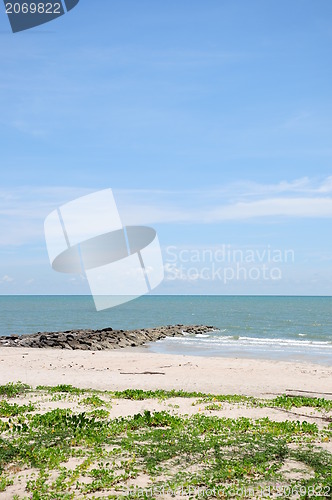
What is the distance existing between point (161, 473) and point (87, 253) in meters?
9.49

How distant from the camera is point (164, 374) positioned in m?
20.8

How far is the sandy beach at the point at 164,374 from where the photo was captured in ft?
58.1

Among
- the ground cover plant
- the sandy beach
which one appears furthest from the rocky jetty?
the ground cover plant

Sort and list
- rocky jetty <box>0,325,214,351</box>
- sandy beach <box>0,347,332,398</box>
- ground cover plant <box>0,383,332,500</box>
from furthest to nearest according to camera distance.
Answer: rocky jetty <box>0,325,214,351</box> < sandy beach <box>0,347,332,398</box> < ground cover plant <box>0,383,332,500</box>

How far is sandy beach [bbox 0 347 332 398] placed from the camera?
17.7 m

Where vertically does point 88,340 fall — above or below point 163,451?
below

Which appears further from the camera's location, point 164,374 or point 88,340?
point 88,340

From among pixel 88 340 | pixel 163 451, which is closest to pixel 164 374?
pixel 163 451

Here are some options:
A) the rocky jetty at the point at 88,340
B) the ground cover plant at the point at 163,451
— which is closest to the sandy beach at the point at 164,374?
the ground cover plant at the point at 163,451

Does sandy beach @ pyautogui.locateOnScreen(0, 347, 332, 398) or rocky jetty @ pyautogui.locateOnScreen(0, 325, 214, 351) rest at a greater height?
sandy beach @ pyautogui.locateOnScreen(0, 347, 332, 398)

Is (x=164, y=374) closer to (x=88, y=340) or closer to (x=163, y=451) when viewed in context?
(x=163, y=451)

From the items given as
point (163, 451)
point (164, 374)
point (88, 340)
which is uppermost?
point (163, 451)

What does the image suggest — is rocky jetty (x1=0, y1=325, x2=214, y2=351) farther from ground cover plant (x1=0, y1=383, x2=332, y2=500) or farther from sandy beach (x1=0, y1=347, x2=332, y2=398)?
ground cover plant (x1=0, y1=383, x2=332, y2=500)

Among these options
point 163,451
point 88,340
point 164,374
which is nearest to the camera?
point 163,451
